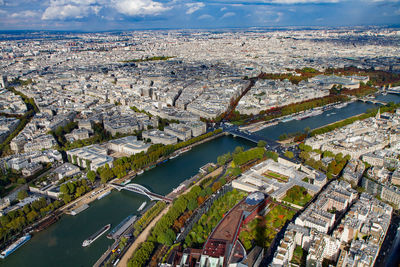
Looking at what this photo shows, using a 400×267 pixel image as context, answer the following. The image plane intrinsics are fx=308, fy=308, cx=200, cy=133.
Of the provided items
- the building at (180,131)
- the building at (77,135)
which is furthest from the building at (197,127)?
the building at (77,135)

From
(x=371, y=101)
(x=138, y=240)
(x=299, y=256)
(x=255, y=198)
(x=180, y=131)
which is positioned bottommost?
(x=138, y=240)

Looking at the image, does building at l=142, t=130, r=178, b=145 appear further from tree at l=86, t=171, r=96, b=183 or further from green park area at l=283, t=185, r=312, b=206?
green park area at l=283, t=185, r=312, b=206

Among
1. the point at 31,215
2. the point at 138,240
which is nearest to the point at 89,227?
the point at 31,215

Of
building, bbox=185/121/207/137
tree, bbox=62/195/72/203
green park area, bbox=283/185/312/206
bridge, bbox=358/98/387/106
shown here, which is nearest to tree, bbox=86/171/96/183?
tree, bbox=62/195/72/203

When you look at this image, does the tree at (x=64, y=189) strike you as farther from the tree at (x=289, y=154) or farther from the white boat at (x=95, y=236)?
the tree at (x=289, y=154)

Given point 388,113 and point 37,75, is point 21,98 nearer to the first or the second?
point 37,75

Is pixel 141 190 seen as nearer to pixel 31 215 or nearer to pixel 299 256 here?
pixel 31 215
